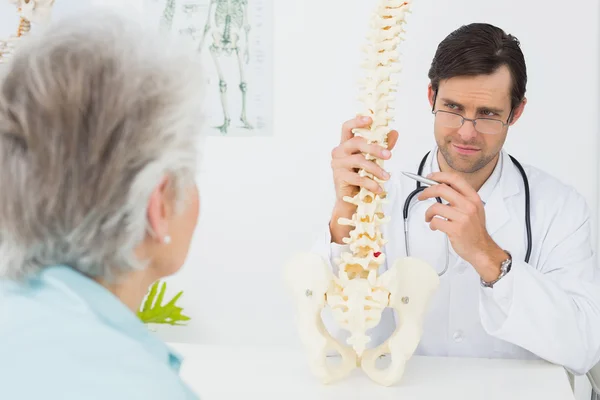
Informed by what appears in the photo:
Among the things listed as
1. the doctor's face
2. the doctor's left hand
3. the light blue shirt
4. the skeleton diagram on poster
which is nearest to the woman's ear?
the light blue shirt

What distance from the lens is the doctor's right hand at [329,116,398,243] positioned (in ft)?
5.47

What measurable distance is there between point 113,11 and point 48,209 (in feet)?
0.87

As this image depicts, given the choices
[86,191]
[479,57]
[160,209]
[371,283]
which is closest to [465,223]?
[371,283]

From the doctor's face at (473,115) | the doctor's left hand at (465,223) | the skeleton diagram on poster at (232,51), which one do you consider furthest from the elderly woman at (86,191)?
the skeleton diagram on poster at (232,51)

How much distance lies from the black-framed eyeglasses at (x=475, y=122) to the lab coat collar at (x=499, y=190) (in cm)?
15

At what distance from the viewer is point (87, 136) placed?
2.89ft

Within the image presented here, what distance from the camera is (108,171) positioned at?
890 mm

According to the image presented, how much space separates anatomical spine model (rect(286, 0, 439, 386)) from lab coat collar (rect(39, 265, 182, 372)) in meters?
0.73

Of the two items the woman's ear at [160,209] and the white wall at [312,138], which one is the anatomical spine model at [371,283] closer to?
the woman's ear at [160,209]

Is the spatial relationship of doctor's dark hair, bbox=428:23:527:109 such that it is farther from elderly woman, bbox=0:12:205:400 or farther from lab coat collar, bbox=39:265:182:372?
lab coat collar, bbox=39:265:182:372

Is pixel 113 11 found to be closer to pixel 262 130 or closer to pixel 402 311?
pixel 402 311

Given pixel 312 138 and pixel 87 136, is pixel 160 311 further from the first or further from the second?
pixel 87 136

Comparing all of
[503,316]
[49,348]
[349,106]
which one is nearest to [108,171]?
[49,348]

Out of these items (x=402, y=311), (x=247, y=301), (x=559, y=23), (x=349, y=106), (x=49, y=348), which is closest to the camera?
(x=49, y=348)
